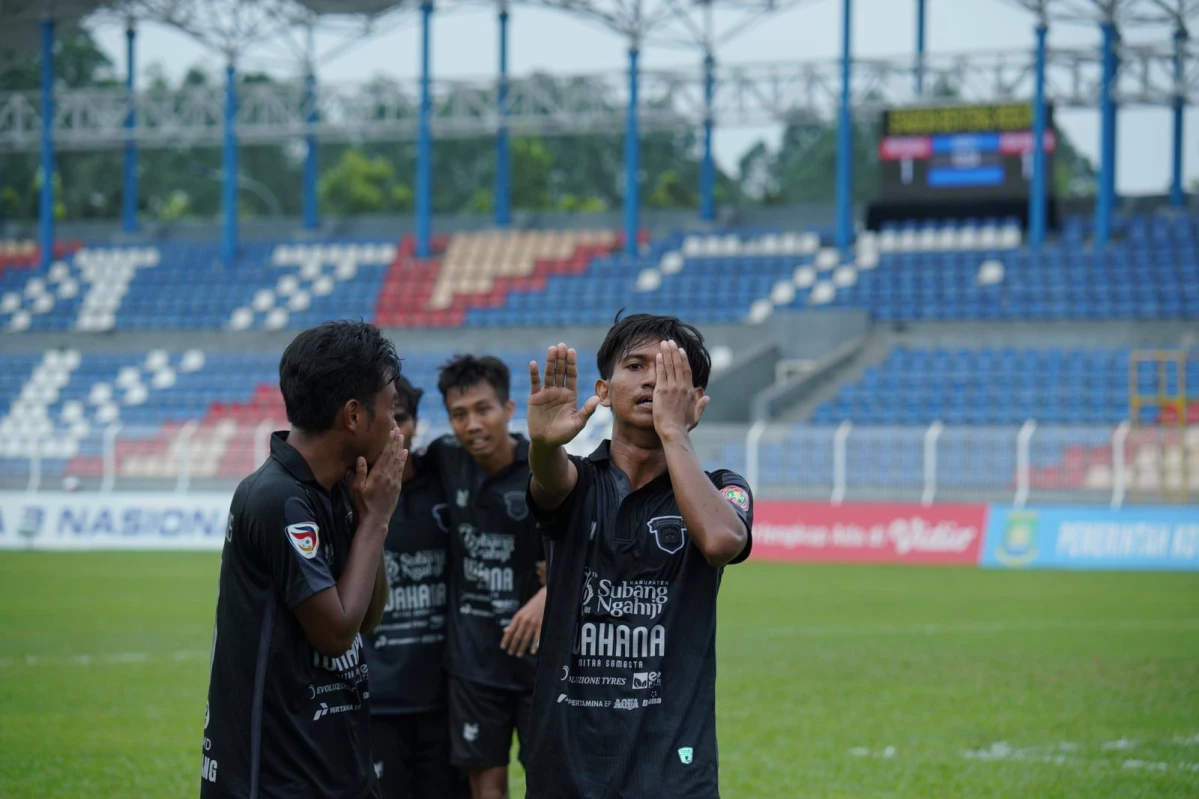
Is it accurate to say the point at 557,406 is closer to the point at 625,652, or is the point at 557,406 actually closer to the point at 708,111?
the point at 625,652

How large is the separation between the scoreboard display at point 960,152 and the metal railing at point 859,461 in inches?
461

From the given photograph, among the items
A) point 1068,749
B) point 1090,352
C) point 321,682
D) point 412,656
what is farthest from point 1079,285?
point 321,682

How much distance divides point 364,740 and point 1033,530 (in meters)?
17.4

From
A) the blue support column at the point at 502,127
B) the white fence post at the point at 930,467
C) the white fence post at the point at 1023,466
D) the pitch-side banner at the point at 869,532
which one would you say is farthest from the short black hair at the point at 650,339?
the blue support column at the point at 502,127

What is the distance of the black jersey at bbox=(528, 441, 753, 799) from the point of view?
3844mm

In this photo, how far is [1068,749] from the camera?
8.27 m

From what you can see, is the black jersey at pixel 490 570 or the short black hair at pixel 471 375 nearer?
the black jersey at pixel 490 570

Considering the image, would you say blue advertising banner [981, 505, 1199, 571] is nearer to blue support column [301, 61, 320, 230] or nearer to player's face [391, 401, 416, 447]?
player's face [391, 401, 416, 447]

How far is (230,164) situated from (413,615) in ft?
111

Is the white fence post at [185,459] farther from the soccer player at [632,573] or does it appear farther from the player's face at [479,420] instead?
the soccer player at [632,573]

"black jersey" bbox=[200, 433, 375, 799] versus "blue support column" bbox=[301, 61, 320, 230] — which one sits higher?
"blue support column" bbox=[301, 61, 320, 230]

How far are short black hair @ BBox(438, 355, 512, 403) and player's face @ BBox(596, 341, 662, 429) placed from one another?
211cm

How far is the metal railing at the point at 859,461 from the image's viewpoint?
20594 millimetres

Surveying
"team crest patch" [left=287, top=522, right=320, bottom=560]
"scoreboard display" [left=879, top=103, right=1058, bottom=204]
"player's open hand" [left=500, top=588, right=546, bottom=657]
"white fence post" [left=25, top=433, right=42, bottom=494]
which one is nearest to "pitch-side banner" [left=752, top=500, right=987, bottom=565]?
"white fence post" [left=25, top=433, right=42, bottom=494]
